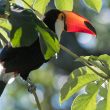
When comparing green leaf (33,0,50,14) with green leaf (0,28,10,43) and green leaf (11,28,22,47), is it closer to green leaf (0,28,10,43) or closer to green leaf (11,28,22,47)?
green leaf (0,28,10,43)

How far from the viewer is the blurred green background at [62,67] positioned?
30.0ft

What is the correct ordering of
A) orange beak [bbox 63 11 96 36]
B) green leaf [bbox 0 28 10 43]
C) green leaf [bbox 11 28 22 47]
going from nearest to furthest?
green leaf [bbox 11 28 22 47] → green leaf [bbox 0 28 10 43] → orange beak [bbox 63 11 96 36]

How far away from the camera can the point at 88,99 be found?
5.99ft

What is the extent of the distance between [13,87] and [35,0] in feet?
25.0

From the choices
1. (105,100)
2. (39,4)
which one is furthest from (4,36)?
(105,100)

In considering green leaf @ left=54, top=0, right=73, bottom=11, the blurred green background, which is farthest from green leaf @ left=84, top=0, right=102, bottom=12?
the blurred green background

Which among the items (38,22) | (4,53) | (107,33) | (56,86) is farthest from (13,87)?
(38,22)

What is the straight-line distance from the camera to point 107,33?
9.95 m

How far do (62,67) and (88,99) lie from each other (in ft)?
26.4

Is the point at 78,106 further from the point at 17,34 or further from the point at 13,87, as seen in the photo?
the point at 13,87

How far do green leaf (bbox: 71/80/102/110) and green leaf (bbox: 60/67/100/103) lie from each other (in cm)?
2

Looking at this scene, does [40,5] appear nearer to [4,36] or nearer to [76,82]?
[4,36]

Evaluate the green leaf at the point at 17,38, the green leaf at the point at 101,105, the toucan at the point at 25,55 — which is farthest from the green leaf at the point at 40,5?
the green leaf at the point at 17,38

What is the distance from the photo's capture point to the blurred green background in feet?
30.0
